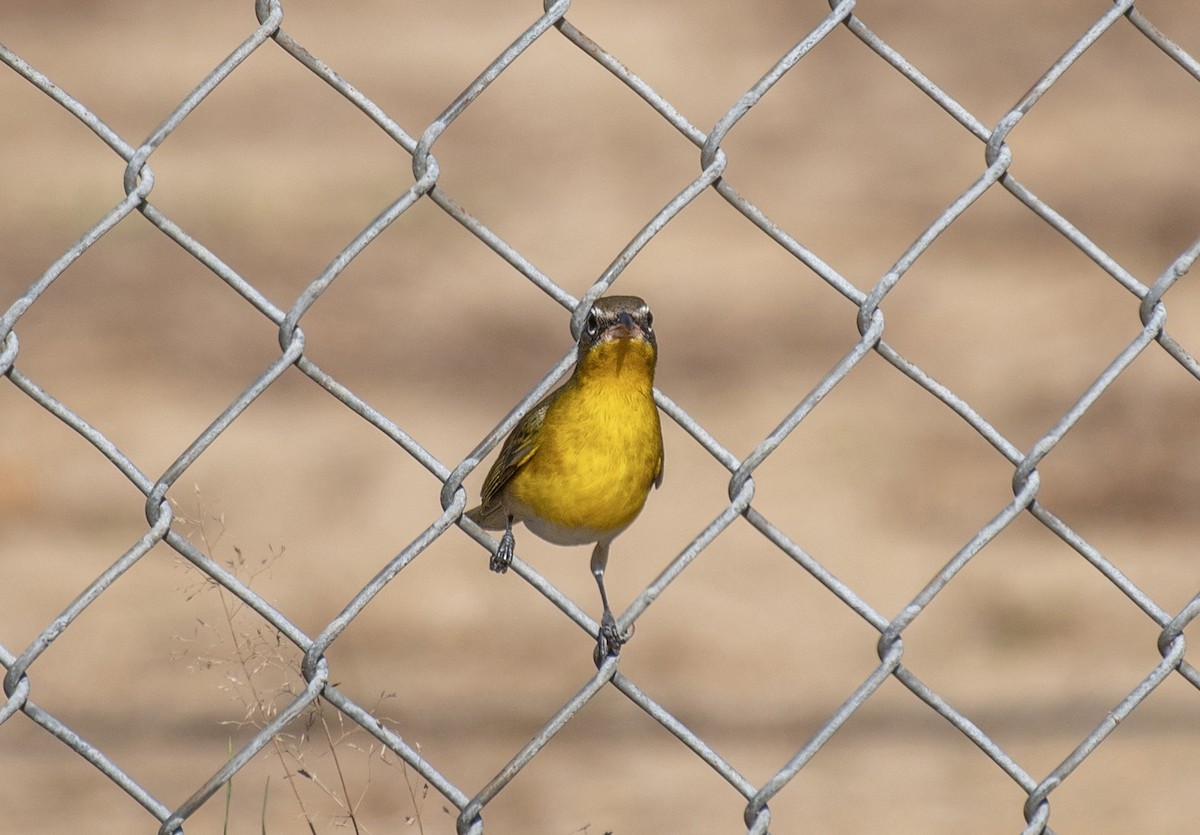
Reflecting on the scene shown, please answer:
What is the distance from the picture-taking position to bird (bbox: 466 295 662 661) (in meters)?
3.32

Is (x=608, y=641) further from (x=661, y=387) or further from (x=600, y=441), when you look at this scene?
(x=661, y=387)

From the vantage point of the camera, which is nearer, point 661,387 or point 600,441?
point 600,441

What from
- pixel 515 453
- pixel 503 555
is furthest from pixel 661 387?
pixel 503 555

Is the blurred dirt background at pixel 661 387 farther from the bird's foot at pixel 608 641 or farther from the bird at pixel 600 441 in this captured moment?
the bird's foot at pixel 608 641

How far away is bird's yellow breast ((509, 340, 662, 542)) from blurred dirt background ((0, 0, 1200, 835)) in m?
0.84

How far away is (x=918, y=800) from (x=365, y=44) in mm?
6238

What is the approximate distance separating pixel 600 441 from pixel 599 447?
13 mm

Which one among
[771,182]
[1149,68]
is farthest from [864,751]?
[1149,68]

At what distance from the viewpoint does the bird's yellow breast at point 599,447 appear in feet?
11.1

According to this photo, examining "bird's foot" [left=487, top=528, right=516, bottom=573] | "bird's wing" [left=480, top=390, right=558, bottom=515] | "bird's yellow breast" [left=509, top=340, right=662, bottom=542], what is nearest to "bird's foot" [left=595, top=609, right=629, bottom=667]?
"bird's foot" [left=487, top=528, right=516, bottom=573]

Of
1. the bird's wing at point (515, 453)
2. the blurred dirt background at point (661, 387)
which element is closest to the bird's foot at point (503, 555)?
the bird's wing at point (515, 453)

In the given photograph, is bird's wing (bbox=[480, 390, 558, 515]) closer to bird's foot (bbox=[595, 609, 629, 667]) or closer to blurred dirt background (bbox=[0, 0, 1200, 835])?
bird's foot (bbox=[595, 609, 629, 667])

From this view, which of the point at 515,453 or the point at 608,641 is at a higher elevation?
the point at 515,453

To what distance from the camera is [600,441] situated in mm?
3393
